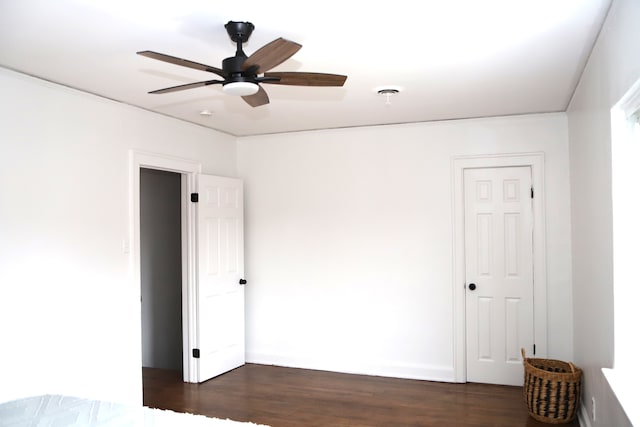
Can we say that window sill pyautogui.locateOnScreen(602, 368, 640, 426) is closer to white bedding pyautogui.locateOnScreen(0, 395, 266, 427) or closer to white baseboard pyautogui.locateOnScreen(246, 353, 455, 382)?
white bedding pyautogui.locateOnScreen(0, 395, 266, 427)

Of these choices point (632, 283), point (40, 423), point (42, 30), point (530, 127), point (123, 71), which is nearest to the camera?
point (40, 423)

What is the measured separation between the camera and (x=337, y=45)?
107 inches

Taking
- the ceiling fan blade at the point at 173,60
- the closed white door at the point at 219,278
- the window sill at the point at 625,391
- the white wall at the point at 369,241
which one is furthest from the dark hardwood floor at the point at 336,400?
the ceiling fan blade at the point at 173,60

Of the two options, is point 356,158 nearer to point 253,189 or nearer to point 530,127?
point 253,189

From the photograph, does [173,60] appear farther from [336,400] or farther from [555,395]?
[555,395]

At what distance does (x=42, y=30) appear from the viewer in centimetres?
250

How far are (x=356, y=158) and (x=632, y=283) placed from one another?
3.03 meters

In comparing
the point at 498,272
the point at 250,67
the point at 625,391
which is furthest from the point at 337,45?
the point at 498,272

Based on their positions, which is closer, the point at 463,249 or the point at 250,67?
the point at 250,67

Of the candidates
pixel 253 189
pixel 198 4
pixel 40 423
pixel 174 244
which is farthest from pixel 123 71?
pixel 174 244

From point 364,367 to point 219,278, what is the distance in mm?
1696

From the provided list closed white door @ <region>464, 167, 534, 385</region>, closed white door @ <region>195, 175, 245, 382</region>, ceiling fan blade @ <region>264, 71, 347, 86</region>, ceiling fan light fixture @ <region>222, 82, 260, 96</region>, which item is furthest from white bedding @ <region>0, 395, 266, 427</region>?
closed white door @ <region>464, 167, 534, 385</region>

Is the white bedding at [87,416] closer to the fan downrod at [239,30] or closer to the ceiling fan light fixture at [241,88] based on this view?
the ceiling fan light fixture at [241,88]

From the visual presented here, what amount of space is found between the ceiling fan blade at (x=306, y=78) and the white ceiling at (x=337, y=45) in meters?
0.28
